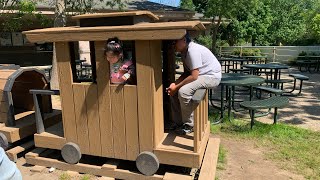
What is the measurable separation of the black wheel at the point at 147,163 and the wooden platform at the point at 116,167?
58 millimetres

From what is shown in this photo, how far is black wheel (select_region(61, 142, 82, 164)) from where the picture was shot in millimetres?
3697

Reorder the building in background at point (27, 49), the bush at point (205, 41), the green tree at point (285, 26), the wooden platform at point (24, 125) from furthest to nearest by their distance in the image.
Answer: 1. the green tree at point (285, 26)
2. the bush at point (205, 41)
3. the building in background at point (27, 49)
4. the wooden platform at point (24, 125)

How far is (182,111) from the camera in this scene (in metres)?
3.73

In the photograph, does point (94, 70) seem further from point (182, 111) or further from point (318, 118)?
point (318, 118)

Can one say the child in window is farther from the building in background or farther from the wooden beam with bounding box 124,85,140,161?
the building in background

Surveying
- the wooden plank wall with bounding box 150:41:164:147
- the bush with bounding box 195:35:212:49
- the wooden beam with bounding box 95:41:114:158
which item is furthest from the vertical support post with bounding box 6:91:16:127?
the bush with bounding box 195:35:212:49

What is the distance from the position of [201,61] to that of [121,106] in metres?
1.00

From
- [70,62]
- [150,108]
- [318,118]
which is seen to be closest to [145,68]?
[150,108]

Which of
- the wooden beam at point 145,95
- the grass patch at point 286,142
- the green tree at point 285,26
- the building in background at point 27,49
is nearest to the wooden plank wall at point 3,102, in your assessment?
the wooden beam at point 145,95

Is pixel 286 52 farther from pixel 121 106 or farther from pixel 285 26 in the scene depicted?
pixel 121 106

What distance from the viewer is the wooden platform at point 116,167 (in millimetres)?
3428

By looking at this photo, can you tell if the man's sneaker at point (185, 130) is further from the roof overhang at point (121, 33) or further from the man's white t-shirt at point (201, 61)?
the roof overhang at point (121, 33)

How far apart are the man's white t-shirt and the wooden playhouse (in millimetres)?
242

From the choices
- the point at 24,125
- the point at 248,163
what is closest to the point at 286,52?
the point at 248,163
